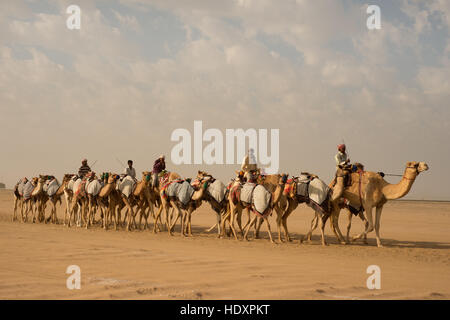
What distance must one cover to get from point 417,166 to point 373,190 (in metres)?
1.52

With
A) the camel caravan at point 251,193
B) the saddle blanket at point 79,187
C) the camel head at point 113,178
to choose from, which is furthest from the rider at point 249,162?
the saddle blanket at point 79,187

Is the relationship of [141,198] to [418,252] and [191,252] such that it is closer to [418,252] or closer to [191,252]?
[191,252]

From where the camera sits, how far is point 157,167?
19.3 m

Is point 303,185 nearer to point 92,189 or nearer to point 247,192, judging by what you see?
point 247,192

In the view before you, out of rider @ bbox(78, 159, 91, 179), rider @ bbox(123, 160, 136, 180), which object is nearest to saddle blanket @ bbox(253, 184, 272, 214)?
rider @ bbox(123, 160, 136, 180)

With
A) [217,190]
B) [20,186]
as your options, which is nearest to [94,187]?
[217,190]

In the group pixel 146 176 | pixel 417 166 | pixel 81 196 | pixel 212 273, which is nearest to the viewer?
pixel 212 273

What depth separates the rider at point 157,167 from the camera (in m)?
19.0

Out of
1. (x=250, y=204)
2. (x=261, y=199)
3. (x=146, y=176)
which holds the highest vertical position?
(x=146, y=176)

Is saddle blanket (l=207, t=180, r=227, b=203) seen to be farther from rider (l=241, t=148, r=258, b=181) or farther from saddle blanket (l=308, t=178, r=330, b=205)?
saddle blanket (l=308, t=178, r=330, b=205)

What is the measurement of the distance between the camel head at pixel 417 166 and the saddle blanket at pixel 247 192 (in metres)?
4.91

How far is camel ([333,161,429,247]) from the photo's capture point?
45.8 ft

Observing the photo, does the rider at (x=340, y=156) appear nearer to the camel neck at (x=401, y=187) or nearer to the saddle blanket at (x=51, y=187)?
the camel neck at (x=401, y=187)
